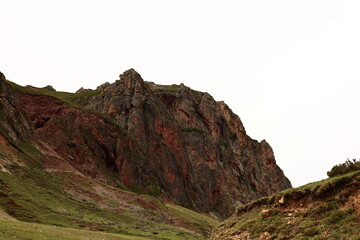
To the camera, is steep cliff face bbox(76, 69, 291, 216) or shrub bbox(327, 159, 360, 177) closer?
shrub bbox(327, 159, 360, 177)

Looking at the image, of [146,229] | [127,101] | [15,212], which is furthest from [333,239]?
[127,101]

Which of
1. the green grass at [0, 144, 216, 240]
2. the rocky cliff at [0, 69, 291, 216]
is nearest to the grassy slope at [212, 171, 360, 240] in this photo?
the green grass at [0, 144, 216, 240]

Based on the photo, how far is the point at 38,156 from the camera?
80562mm

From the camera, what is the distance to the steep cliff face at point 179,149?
12962 cm

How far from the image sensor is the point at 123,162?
363 ft

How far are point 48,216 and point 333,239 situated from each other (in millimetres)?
42274

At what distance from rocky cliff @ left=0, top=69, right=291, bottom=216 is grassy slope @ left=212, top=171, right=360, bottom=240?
2641 inches

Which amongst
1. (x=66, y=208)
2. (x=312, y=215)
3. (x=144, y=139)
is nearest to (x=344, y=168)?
(x=312, y=215)

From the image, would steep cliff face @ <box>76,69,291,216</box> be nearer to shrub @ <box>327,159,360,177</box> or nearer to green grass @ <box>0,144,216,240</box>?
green grass @ <box>0,144,216,240</box>

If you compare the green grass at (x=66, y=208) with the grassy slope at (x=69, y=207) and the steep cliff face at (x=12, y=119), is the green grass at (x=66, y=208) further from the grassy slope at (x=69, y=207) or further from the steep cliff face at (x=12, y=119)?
the steep cliff face at (x=12, y=119)

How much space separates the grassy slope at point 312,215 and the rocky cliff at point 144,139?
67088 mm

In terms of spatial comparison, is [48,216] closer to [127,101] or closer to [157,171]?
[157,171]

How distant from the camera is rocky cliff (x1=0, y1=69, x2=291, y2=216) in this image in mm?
99000

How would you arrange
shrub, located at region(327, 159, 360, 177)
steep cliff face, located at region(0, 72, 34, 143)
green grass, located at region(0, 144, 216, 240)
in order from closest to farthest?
shrub, located at region(327, 159, 360, 177)
green grass, located at region(0, 144, 216, 240)
steep cliff face, located at region(0, 72, 34, 143)
